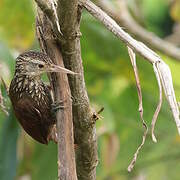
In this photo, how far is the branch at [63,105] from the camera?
1.87 m

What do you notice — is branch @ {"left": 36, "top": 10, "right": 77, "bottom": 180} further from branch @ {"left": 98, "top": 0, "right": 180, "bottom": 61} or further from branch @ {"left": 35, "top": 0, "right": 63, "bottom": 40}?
branch @ {"left": 98, "top": 0, "right": 180, "bottom": 61}

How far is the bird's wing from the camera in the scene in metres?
2.39

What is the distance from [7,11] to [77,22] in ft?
7.97

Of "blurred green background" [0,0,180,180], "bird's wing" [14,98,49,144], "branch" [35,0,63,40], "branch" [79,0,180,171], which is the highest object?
"blurred green background" [0,0,180,180]

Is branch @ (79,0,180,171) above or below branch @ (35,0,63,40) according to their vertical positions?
below

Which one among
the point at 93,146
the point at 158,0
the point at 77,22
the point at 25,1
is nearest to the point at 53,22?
the point at 77,22

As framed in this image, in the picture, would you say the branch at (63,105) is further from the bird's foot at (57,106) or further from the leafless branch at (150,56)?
the leafless branch at (150,56)

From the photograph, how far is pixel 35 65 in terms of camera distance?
8.00ft

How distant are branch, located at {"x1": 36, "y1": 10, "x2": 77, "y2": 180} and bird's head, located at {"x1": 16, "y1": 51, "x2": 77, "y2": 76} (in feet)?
0.07

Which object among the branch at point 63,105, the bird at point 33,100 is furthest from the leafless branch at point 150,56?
the bird at point 33,100

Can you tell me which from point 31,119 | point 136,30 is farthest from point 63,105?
point 136,30

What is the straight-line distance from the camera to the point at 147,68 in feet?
14.3

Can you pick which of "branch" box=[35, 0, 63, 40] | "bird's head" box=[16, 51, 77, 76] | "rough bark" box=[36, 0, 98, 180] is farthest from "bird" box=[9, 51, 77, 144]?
"branch" box=[35, 0, 63, 40]

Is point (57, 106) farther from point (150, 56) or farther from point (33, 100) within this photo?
point (33, 100)
